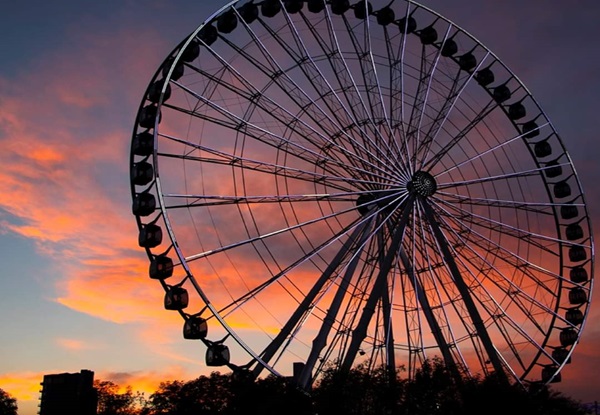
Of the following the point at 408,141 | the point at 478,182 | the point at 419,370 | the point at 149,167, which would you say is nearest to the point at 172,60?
the point at 149,167

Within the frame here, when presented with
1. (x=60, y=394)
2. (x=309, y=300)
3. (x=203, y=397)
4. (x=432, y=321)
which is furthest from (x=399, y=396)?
(x=60, y=394)

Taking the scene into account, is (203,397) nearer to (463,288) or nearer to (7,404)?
(463,288)

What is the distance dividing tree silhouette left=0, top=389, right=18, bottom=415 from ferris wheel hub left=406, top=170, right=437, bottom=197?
106713 millimetres

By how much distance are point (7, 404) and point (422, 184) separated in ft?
363

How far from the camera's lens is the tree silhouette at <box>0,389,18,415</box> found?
126 meters

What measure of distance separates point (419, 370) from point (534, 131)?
16.3 metres

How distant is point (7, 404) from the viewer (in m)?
129

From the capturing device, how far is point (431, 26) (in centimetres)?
4653

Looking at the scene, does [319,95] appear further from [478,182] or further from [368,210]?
[478,182]

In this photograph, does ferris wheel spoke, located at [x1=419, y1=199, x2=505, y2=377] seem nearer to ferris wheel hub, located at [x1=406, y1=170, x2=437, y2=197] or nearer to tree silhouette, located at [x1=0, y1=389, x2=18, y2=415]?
ferris wheel hub, located at [x1=406, y1=170, x2=437, y2=197]

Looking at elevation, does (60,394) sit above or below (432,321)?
above

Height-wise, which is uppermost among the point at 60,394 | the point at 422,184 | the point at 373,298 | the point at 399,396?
the point at 60,394

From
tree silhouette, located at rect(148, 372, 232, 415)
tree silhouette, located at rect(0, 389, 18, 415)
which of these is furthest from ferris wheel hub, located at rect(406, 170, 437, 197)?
tree silhouette, located at rect(0, 389, 18, 415)

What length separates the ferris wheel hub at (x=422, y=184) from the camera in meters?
37.1
